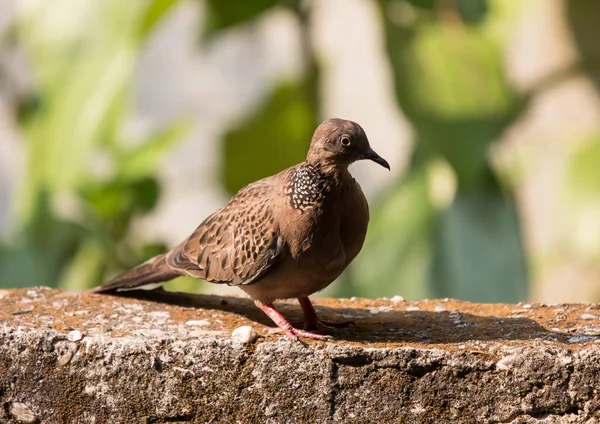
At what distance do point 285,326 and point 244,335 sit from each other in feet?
0.68

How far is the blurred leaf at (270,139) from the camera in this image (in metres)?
5.93

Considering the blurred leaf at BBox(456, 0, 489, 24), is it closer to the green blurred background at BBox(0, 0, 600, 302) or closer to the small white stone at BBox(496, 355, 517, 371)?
the green blurred background at BBox(0, 0, 600, 302)

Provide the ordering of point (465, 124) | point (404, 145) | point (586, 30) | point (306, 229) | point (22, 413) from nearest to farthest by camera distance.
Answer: point (22, 413) < point (306, 229) < point (465, 124) < point (586, 30) < point (404, 145)

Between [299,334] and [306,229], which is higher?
[306,229]

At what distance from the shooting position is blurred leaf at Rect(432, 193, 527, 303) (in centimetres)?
554

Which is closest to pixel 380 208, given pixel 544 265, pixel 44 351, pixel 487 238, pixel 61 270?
pixel 487 238

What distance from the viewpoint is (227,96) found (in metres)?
7.27

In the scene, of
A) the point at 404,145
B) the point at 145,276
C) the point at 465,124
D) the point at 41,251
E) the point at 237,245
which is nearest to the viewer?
the point at 237,245

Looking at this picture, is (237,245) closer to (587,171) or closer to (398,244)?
(398,244)

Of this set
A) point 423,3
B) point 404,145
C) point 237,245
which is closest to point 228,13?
point 423,3

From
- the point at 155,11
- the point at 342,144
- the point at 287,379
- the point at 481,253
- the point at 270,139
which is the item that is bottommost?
the point at 287,379

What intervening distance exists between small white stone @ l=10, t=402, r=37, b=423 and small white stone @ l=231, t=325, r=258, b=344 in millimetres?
656

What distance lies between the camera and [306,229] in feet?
10.6

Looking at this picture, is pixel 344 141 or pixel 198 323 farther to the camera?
pixel 198 323
